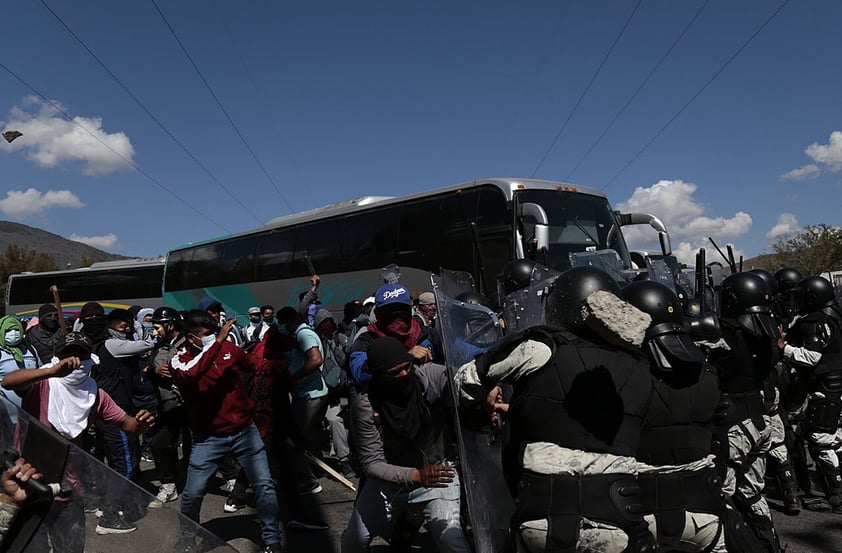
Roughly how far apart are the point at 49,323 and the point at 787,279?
7.89 m

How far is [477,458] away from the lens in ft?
10.0

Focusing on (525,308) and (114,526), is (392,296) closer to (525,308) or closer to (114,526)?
(525,308)

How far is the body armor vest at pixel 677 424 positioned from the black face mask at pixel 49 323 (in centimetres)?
652

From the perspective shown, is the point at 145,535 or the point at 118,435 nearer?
the point at 145,535

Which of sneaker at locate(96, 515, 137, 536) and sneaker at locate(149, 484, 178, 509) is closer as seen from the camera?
sneaker at locate(96, 515, 137, 536)

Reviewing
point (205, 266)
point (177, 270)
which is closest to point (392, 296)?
point (205, 266)

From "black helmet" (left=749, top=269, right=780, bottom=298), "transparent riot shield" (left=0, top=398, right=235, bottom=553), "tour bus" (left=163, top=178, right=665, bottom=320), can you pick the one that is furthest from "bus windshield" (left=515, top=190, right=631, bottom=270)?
"transparent riot shield" (left=0, top=398, right=235, bottom=553)

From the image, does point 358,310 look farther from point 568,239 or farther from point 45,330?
point 568,239

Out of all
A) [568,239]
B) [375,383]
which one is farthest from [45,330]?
[568,239]

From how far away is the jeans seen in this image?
3.08 meters

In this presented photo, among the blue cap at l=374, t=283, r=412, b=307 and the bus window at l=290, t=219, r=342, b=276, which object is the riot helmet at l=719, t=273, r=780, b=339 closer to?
the blue cap at l=374, t=283, r=412, b=307

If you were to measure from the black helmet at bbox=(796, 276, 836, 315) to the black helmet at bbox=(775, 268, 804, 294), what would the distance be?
0.89m

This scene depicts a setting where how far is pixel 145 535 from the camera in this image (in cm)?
202

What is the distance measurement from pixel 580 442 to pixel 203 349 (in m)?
2.87
